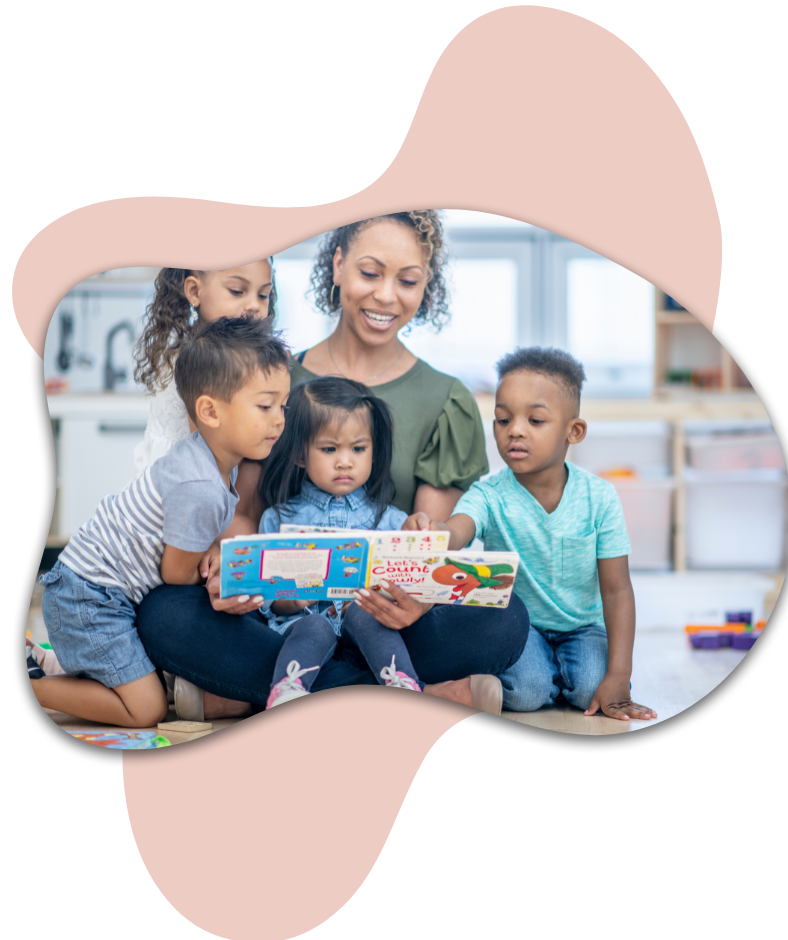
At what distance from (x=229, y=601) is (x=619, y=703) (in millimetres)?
622

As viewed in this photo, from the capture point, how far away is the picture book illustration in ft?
5.35

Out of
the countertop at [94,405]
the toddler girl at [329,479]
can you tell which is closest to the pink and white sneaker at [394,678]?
the toddler girl at [329,479]

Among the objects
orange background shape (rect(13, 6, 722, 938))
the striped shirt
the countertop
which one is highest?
orange background shape (rect(13, 6, 722, 938))

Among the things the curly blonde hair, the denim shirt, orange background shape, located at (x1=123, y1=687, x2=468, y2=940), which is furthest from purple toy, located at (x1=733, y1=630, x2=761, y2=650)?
the curly blonde hair

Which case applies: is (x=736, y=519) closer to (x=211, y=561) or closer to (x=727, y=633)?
(x=727, y=633)

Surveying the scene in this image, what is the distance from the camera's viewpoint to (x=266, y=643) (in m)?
1.60

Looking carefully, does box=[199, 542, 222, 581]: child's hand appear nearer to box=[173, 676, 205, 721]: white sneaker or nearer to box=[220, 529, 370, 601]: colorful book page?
box=[220, 529, 370, 601]: colorful book page

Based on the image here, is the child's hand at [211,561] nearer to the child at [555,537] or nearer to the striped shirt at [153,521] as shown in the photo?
the striped shirt at [153,521]

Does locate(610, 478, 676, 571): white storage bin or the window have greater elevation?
the window

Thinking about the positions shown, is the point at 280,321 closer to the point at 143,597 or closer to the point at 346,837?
the point at 143,597

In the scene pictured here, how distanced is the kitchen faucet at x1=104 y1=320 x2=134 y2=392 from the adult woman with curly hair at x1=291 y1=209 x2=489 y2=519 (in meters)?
0.28

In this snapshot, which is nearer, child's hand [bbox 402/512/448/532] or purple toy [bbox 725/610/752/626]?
child's hand [bbox 402/512/448/532]

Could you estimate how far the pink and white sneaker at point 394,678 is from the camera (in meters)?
1.59

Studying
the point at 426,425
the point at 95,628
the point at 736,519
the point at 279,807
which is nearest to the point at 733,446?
the point at 736,519
